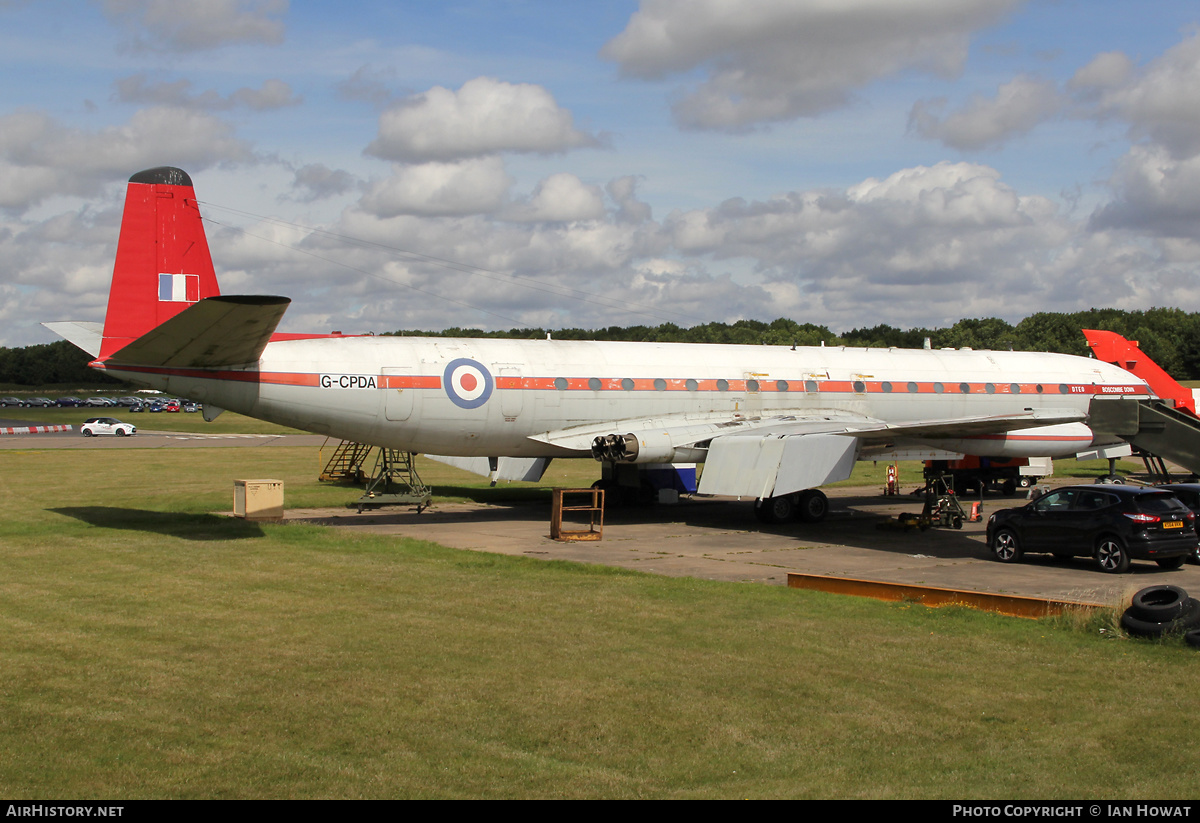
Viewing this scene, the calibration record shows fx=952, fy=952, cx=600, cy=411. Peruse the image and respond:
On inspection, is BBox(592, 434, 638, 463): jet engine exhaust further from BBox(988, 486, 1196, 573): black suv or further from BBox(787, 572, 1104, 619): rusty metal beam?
BBox(988, 486, 1196, 573): black suv

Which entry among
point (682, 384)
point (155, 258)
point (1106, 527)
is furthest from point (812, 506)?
point (155, 258)

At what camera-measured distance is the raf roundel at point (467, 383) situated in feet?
76.2

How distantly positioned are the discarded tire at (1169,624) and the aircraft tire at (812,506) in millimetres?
13732

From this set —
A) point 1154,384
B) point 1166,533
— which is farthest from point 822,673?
point 1154,384

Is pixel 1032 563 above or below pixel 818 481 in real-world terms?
below

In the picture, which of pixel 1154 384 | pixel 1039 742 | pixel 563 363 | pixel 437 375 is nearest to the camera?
pixel 1039 742

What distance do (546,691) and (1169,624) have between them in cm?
766

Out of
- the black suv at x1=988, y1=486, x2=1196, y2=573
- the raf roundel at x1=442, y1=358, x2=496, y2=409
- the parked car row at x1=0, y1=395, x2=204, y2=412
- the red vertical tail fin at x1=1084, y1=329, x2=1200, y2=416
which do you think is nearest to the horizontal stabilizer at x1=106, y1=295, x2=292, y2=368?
Answer: the raf roundel at x1=442, y1=358, x2=496, y2=409

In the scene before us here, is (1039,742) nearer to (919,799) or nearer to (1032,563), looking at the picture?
(919,799)

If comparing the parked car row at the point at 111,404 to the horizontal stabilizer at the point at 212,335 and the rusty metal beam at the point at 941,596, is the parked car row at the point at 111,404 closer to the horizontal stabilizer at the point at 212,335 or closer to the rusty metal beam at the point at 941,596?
the horizontal stabilizer at the point at 212,335

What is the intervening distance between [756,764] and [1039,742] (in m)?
2.56

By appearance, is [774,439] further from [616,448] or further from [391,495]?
[391,495]

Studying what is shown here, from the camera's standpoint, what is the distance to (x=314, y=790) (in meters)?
6.75

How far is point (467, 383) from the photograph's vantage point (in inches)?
923
